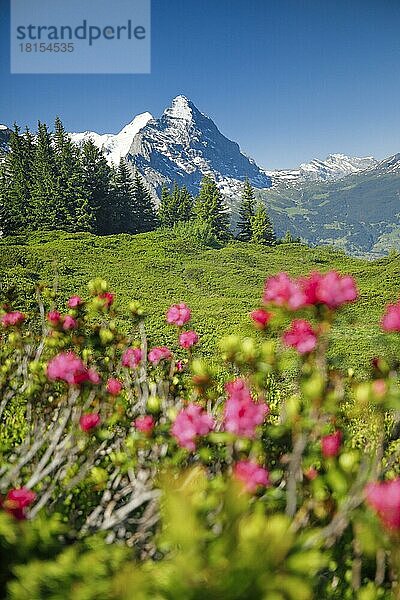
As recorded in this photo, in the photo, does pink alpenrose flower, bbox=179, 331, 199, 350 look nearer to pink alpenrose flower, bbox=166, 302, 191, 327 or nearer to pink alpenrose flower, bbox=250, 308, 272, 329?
pink alpenrose flower, bbox=166, 302, 191, 327

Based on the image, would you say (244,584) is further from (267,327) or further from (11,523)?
(267,327)

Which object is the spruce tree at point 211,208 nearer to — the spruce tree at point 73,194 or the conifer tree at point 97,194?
the conifer tree at point 97,194

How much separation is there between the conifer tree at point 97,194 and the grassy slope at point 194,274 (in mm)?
5437

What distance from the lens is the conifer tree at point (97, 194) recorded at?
25.1m

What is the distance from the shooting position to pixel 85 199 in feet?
80.5

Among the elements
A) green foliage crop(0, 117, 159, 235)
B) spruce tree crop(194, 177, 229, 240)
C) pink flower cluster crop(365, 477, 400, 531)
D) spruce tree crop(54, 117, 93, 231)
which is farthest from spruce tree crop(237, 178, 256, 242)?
pink flower cluster crop(365, 477, 400, 531)

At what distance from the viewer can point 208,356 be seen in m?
6.87

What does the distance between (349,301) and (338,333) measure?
7305mm

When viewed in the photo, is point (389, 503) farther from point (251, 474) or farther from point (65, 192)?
point (65, 192)

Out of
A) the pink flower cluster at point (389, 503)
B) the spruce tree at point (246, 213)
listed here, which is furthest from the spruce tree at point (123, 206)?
the pink flower cluster at point (389, 503)

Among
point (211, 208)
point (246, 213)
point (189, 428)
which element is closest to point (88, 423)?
point (189, 428)

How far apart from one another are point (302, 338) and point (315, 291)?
8.3 inches

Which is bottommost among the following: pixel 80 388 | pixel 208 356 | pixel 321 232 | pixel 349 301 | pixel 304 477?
pixel 208 356

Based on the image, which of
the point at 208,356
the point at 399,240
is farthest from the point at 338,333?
the point at 399,240
